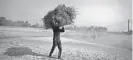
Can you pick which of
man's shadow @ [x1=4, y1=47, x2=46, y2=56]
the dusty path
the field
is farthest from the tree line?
man's shadow @ [x1=4, y1=47, x2=46, y2=56]

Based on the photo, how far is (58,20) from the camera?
2623 mm

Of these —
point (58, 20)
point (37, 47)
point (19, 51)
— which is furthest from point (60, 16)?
point (19, 51)

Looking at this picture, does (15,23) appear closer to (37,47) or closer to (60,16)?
(37,47)

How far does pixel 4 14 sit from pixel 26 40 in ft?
2.30

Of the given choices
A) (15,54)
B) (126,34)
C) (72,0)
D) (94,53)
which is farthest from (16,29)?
(126,34)

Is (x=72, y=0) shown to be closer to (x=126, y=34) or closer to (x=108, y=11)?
(x=108, y=11)

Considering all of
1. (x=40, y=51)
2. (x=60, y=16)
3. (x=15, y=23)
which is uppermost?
(x=60, y=16)

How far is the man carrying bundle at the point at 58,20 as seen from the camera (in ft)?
8.66

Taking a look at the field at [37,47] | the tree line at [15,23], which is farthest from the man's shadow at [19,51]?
the tree line at [15,23]

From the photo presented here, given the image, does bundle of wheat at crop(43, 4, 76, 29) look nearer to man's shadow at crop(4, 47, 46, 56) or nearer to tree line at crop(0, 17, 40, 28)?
tree line at crop(0, 17, 40, 28)

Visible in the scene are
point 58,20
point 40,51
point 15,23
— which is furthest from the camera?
point 15,23

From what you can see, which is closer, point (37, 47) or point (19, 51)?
point (19, 51)

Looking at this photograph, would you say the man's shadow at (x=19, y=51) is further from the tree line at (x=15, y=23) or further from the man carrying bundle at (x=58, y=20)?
the tree line at (x=15, y=23)

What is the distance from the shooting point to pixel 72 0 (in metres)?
3.22
